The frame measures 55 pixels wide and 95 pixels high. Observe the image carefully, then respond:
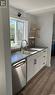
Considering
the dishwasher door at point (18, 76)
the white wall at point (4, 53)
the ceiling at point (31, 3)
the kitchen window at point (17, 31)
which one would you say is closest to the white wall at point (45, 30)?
the kitchen window at point (17, 31)

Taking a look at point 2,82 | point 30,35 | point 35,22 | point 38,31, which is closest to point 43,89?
point 2,82

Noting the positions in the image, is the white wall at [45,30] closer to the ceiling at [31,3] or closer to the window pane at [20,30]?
the window pane at [20,30]

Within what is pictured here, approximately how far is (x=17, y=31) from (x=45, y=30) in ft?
4.53

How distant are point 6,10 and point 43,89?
87.3 inches

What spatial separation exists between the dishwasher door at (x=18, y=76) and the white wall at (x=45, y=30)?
86.1 inches

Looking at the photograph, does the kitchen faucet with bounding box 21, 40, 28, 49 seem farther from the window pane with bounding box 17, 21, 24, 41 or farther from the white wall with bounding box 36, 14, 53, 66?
the white wall with bounding box 36, 14, 53, 66

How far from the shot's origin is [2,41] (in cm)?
114

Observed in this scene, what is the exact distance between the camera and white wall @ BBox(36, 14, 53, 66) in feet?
14.0

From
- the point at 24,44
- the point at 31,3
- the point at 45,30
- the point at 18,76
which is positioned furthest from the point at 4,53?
the point at 45,30

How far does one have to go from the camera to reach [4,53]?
117cm

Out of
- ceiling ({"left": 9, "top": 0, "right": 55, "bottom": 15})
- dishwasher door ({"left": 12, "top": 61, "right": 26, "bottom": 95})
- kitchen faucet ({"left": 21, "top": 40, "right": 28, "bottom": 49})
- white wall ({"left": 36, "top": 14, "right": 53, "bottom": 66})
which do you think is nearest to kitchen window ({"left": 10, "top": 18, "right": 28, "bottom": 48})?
kitchen faucet ({"left": 21, "top": 40, "right": 28, "bottom": 49})

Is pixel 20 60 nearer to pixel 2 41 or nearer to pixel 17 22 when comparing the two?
pixel 2 41

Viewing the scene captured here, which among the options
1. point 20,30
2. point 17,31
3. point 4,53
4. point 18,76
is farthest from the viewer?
point 20,30

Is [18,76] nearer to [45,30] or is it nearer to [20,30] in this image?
[20,30]
